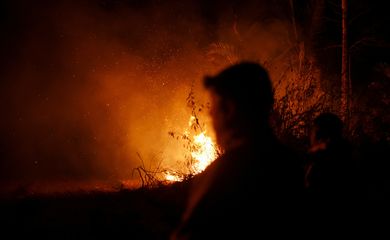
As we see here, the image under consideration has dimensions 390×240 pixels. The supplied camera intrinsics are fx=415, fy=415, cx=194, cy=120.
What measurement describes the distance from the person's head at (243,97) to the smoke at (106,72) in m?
12.2

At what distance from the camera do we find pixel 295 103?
24.4ft

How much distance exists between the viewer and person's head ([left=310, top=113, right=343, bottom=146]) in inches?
164

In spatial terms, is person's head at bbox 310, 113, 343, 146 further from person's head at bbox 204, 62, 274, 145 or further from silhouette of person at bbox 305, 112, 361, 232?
person's head at bbox 204, 62, 274, 145

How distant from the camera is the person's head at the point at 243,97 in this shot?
178 centimetres

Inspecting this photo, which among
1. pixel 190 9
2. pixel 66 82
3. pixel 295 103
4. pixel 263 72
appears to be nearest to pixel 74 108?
pixel 66 82

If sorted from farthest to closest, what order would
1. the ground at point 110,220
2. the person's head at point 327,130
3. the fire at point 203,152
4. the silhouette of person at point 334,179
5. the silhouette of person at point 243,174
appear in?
the fire at point 203,152, the ground at point 110,220, the person's head at point 327,130, the silhouette of person at point 334,179, the silhouette of person at point 243,174

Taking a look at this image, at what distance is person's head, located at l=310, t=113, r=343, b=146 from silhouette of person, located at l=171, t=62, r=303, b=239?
2452mm

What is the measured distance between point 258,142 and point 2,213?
236 inches

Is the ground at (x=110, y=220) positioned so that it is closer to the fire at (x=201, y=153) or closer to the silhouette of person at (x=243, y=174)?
the fire at (x=201, y=153)

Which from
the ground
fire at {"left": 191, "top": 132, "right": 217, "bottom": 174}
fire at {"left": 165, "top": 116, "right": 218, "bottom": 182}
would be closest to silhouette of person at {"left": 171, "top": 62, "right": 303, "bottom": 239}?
the ground

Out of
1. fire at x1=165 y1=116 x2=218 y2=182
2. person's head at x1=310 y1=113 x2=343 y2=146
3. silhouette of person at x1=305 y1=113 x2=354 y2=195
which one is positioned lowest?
silhouette of person at x1=305 y1=113 x2=354 y2=195

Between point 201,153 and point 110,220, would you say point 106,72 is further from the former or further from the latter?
point 110,220

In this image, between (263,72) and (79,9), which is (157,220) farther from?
(79,9)

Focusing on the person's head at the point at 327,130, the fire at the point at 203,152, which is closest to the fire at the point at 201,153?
the fire at the point at 203,152
